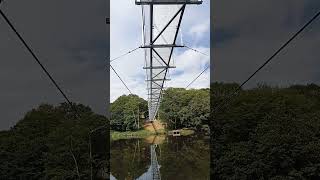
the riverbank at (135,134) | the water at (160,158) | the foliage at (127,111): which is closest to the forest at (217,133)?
the foliage at (127,111)

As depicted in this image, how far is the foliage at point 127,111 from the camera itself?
26.7 metres

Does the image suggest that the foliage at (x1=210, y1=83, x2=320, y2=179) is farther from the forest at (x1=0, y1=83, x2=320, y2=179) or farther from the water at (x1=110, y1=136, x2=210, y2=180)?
the water at (x1=110, y1=136, x2=210, y2=180)

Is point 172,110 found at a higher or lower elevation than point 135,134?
higher

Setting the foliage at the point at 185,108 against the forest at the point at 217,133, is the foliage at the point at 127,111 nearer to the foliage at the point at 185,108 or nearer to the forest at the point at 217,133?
the forest at the point at 217,133

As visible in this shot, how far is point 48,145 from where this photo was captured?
2192 centimetres

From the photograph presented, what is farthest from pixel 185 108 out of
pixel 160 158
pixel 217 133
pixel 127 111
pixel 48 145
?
pixel 48 145

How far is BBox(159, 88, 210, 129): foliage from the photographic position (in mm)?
26562

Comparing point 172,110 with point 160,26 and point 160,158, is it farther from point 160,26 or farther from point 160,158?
point 160,26

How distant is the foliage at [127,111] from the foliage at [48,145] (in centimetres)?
264

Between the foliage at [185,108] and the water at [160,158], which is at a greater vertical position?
the foliage at [185,108]

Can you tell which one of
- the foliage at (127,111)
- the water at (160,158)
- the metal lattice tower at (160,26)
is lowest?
the water at (160,158)

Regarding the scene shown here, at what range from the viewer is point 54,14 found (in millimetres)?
23594

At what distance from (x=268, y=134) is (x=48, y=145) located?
32.7 feet

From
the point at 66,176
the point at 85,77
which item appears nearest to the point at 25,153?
the point at 66,176
